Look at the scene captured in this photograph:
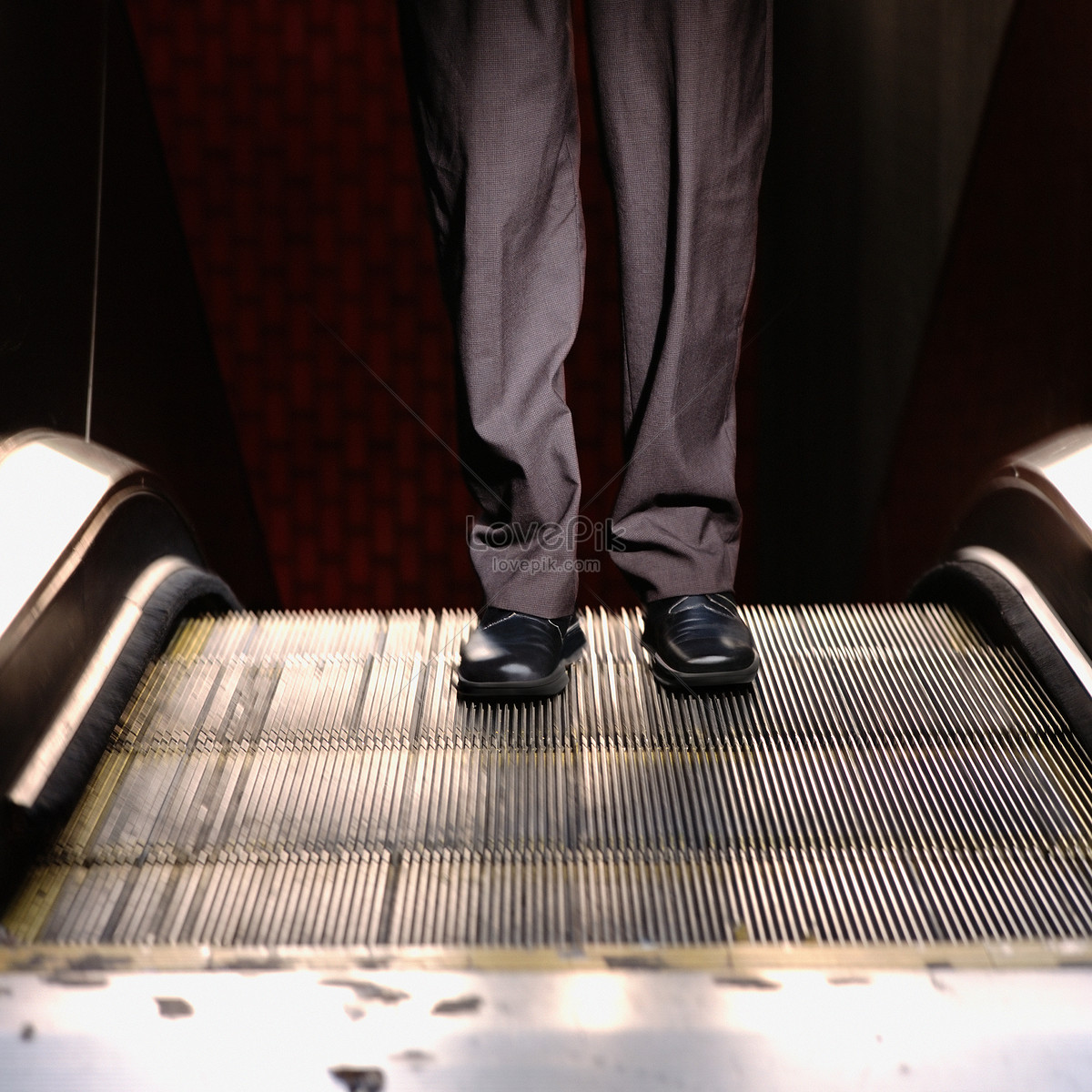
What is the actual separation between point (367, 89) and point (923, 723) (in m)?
2.79

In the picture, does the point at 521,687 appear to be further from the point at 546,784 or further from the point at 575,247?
the point at 575,247

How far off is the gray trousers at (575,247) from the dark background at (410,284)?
768 mm

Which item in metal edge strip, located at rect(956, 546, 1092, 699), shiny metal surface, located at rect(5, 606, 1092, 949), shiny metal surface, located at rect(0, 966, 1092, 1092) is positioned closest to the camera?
shiny metal surface, located at rect(0, 966, 1092, 1092)

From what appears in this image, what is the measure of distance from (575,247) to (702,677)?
1.61 ft

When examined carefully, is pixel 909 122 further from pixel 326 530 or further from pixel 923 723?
pixel 326 530

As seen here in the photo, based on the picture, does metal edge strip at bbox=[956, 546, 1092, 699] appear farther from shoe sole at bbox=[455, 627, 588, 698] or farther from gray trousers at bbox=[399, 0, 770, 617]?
shoe sole at bbox=[455, 627, 588, 698]

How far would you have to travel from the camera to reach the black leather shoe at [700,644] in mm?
1070

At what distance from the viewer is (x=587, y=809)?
915mm

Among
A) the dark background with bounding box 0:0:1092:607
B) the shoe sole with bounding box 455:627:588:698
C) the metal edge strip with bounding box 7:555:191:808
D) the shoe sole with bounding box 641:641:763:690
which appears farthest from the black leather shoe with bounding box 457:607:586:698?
the dark background with bounding box 0:0:1092:607

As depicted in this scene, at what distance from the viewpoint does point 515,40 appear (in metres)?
1.03

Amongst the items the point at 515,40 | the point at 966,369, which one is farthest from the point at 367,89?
the point at 515,40

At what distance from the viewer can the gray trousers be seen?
1045 mm

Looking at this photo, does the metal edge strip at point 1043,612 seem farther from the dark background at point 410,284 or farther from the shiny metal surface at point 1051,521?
the dark background at point 410,284

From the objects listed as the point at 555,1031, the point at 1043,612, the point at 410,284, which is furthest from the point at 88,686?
the point at 410,284
